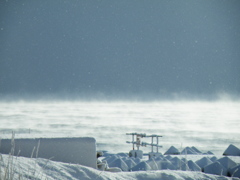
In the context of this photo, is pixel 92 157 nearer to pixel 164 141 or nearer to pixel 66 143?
pixel 66 143

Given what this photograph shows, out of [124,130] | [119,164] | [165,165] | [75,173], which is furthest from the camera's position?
[124,130]

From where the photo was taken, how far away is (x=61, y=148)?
3.81 meters

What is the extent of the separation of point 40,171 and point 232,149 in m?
18.6

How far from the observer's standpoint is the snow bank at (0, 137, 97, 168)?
3.66 metres

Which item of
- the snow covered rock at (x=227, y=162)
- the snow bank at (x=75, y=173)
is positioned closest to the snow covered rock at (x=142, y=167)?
the snow covered rock at (x=227, y=162)

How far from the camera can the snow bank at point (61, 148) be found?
12.0ft

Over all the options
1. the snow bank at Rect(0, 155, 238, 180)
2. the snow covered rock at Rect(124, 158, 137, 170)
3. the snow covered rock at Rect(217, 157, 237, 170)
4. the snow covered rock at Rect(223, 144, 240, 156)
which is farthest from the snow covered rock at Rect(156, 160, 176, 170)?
the snow bank at Rect(0, 155, 238, 180)

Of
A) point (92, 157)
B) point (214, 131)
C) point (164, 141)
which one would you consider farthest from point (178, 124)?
point (92, 157)

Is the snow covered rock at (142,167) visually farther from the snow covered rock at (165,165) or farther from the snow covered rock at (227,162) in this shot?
the snow covered rock at (227,162)

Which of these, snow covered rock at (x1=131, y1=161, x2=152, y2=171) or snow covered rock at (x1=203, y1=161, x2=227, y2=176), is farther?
snow covered rock at (x1=203, y1=161, x2=227, y2=176)

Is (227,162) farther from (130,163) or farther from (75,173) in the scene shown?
(75,173)

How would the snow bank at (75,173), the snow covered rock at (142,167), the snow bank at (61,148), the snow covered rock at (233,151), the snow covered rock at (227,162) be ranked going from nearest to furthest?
the snow bank at (75,173), the snow bank at (61,148), the snow covered rock at (142,167), the snow covered rock at (227,162), the snow covered rock at (233,151)

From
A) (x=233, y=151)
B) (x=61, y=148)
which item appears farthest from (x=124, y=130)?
(x=61, y=148)

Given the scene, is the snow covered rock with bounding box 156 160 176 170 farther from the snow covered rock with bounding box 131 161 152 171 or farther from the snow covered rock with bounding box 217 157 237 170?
the snow covered rock with bounding box 217 157 237 170
